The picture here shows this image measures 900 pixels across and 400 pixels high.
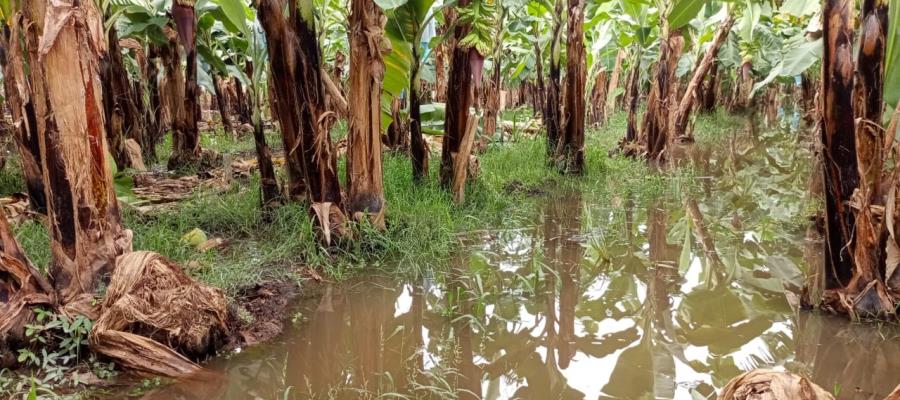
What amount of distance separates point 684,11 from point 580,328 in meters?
2.39

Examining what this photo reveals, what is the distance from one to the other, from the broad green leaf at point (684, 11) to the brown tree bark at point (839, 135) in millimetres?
1445

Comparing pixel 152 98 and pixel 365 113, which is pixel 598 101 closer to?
pixel 152 98

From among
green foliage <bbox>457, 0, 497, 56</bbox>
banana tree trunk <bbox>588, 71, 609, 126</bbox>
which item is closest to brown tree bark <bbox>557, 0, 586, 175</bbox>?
green foliage <bbox>457, 0, 497, 56</bbox>

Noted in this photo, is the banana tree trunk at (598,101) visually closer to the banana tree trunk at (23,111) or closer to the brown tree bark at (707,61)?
the brown tree bark at (707,61)

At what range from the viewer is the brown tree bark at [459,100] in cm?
371

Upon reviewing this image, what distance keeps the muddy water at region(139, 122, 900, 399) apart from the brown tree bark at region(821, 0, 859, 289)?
0.93 ft

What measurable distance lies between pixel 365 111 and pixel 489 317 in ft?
4.27

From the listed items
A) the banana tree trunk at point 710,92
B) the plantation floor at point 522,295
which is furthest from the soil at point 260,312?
the banana tree trunk at point 710,92

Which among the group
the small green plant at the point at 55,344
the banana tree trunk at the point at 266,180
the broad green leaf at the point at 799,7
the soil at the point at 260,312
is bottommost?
the soil at the point at 260,312

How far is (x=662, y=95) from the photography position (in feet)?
18.1

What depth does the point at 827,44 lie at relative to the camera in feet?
6.81

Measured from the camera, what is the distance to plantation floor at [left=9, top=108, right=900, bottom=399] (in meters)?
1.84

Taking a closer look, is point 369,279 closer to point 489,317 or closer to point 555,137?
point 489,317

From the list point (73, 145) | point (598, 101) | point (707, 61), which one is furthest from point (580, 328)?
point (598, 101)
